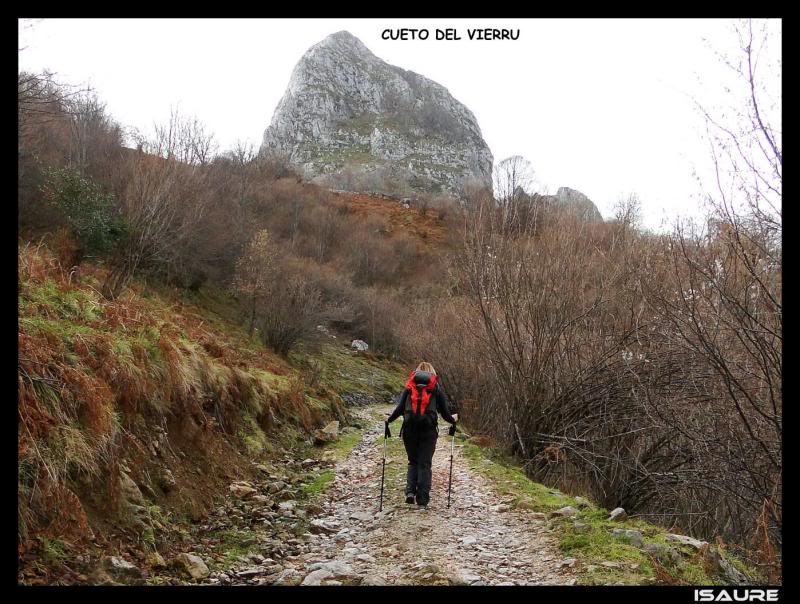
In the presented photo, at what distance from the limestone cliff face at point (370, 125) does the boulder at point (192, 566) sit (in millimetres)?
85848

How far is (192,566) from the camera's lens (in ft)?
15.4

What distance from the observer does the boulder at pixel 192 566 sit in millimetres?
4621

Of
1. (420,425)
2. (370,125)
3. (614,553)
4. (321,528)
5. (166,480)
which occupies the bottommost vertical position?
(321,528)

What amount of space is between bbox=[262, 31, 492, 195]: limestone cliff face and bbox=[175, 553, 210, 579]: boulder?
85848 millimetres

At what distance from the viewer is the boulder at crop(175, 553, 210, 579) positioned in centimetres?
462

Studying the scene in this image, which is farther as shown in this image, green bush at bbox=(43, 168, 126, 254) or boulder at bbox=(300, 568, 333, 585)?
green bush at bbox=(43, 168, 126, 254)

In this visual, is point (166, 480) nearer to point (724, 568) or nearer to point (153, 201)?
point (724, 568)

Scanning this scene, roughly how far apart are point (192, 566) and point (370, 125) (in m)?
115

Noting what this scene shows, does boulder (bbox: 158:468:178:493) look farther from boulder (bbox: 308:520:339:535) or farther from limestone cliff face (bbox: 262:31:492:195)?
limestone cliff face (bbox: 262:31:492:195)

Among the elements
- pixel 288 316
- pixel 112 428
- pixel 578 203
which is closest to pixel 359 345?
pixel 288 316

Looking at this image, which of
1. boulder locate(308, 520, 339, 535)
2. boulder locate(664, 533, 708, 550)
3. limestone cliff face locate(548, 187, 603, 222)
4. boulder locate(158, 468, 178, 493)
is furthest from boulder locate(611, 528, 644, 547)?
limestone cliff face locate(548, 187, 603, 222)
